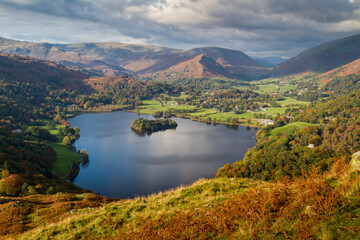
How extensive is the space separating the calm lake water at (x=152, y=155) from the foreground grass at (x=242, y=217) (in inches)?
2285

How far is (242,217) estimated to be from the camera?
30.7ft

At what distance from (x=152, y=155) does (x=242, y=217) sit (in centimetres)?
9834

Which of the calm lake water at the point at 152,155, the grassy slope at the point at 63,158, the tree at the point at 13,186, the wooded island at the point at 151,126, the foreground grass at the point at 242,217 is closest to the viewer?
the foreground grass at the point at 242,217

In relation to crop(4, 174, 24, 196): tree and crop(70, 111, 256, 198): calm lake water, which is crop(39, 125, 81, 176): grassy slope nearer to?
crop(70, 111, 256, 198): calm lake water

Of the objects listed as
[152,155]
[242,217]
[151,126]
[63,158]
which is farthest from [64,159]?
[242,217]

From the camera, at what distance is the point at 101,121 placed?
7185 inches

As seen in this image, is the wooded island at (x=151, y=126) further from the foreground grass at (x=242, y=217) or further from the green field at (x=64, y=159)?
the foreground grass at (x=242, y=217)

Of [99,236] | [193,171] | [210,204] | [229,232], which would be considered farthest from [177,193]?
[193,171]

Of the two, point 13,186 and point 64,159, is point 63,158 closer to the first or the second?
point 64,159

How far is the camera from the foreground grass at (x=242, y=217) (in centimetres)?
766

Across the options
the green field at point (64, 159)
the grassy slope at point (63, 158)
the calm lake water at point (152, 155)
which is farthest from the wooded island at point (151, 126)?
the green field at point (64, 159)

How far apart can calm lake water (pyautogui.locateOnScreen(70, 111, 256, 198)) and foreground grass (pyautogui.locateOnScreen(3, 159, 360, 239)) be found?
58039mm

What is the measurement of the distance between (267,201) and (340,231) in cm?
302

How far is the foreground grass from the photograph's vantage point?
766 cm
